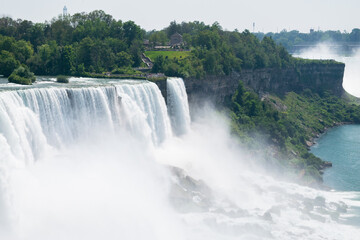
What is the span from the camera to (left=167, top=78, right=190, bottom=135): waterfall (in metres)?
49.3

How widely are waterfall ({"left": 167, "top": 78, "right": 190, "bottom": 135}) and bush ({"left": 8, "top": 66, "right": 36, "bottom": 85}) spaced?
13.3 metres

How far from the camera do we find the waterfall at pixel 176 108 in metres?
49.3

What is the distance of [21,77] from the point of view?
4262cm

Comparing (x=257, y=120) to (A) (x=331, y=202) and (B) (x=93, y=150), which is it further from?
(B) (x=93, y=150)

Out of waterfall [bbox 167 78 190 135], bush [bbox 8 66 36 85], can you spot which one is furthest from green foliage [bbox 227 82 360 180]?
bush [bbox 8 66 36 85]

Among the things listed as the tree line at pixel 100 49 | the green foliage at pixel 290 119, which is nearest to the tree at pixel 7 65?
the tree line at pixel 100 49

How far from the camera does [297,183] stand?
44.5 meters

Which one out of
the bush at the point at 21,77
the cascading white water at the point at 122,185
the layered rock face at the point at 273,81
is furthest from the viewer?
the layered rock face at the point at 273,81

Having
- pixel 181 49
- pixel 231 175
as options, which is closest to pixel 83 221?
pixel 231 175

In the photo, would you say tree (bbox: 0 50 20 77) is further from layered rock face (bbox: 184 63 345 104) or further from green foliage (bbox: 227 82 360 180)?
green foliage (bbox: 227 82 360 180)

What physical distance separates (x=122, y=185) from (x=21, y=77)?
14636 millimetres

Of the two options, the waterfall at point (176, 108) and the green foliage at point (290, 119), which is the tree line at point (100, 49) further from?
the green foliage at point (290, 119)

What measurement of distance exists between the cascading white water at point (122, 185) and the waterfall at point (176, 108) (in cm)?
343

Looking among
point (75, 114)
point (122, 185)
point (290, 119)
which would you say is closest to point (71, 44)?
point (75, 114)
